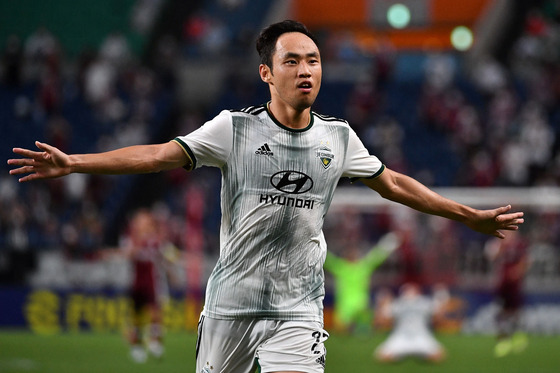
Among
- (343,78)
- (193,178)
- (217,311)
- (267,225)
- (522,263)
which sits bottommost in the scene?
(217,311)

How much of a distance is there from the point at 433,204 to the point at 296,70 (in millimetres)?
1177

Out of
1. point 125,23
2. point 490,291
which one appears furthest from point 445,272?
point 125,23

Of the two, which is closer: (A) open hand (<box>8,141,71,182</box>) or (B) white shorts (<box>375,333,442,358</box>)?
(A) open hand (<box>8,141,71,182</box>)

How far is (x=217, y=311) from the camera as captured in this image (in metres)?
5.16

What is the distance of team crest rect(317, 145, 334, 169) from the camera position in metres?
5.17

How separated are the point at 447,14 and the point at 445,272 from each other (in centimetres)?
1307

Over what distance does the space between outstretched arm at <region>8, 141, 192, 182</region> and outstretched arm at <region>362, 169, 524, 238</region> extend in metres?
1.23

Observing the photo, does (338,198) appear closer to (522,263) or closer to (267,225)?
(522,263)

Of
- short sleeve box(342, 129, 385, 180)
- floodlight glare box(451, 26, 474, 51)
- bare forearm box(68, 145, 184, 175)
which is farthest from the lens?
floodlight glare box(451, 26, 474, 51)

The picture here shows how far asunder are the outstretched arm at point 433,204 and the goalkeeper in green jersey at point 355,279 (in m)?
13.2

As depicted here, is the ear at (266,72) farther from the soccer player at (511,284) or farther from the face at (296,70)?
the soccer player at (511,284)

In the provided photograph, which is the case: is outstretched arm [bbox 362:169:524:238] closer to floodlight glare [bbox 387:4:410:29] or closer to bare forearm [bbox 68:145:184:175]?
bare forearm [bbox 68:145:184:175]

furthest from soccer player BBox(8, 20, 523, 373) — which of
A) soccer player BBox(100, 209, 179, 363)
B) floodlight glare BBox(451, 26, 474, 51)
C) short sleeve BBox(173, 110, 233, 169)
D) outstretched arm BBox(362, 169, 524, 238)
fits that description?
floodlight glare BBox(451, 26, 474, 51)

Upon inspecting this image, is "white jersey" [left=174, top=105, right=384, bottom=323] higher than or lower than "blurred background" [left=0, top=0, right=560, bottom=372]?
lower
